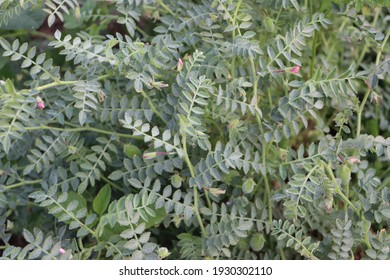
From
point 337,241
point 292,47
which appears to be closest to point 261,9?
point 292,47

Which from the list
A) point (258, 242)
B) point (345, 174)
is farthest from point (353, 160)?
point (258, 242)

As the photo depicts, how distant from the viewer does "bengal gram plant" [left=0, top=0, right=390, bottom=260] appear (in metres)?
1.11

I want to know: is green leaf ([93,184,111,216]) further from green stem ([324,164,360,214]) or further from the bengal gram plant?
green stem ([324,164,360,214])

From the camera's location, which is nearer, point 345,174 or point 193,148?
point 345,174

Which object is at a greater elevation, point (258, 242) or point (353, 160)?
point (353, 160)

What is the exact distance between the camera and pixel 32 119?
1251mm

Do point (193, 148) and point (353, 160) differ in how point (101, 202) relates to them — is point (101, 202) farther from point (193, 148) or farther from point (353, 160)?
point (353, 160)

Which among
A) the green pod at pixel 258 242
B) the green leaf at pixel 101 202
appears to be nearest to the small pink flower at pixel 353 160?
the green pod at pixel 258 242

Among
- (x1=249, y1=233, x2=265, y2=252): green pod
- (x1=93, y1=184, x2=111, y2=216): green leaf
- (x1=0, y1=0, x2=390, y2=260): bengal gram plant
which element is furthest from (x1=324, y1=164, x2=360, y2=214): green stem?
(x1=93, y1=184, x2=111, y2=216): green leaf

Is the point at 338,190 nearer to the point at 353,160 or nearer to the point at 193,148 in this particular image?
the point at 353,160

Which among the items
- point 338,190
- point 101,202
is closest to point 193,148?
point 101,202

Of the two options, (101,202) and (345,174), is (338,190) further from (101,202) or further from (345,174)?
(101,202)

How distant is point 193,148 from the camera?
126 cm

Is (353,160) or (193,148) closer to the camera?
(353,160)
